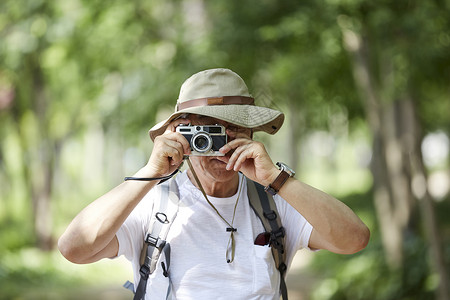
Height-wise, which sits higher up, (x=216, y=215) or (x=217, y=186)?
(x=217, y=186)

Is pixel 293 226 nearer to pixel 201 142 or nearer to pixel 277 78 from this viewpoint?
pixel 201 142

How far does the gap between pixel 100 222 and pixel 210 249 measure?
17.2 inches

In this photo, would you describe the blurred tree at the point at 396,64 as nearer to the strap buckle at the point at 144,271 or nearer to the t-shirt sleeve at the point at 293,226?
the t-shirt sleeve at the point at 293,226

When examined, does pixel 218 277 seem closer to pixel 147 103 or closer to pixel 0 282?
pixel 147 103

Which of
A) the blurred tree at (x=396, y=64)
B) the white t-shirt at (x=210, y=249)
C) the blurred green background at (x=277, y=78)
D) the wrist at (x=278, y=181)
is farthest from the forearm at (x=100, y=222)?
the blurred tree at (x=396, y=64)

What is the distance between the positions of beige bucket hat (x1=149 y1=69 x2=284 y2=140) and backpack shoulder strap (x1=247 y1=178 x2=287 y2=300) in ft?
0.93

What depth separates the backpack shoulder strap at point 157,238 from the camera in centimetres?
229

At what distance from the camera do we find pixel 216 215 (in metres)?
2.39

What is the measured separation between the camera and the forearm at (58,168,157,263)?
2160 millimetres

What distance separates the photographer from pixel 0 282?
37.6 ft

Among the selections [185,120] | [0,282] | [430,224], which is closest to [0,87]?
[0,282]

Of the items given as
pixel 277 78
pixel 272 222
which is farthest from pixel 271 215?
pixel 277 78

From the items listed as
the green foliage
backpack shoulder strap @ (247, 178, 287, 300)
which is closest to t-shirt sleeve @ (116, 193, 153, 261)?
backpack shoulder strap @ (247, 178, 287, 300)

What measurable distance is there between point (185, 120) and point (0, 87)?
Answer: 12.7m
